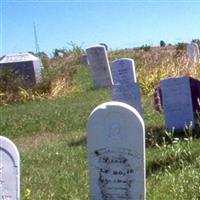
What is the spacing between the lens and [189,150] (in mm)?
6699

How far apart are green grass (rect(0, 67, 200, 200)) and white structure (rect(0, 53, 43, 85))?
2.82m

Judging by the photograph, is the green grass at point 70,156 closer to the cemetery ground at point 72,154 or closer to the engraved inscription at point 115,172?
the cemetery ground at point 72,154

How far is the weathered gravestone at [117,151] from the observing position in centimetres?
455

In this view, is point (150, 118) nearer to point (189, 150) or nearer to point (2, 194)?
point (189, 150)

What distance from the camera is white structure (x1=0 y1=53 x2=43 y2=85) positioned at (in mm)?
16453

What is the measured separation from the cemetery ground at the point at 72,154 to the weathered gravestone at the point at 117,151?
66 cm

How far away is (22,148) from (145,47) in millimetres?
37322

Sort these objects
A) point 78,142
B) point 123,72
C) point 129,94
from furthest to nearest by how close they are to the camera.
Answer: point 123,72 → point 129,94 → point 78,142

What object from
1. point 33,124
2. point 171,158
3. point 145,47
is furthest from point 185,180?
point 145,47

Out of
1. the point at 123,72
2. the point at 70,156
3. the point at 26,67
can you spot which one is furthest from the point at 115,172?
the point at 26,67

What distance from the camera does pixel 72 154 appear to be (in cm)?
793

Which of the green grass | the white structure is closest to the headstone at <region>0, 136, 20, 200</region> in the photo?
the green grass

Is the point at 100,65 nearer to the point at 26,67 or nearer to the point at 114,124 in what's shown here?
the point at 26,67

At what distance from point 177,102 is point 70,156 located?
1.88m
